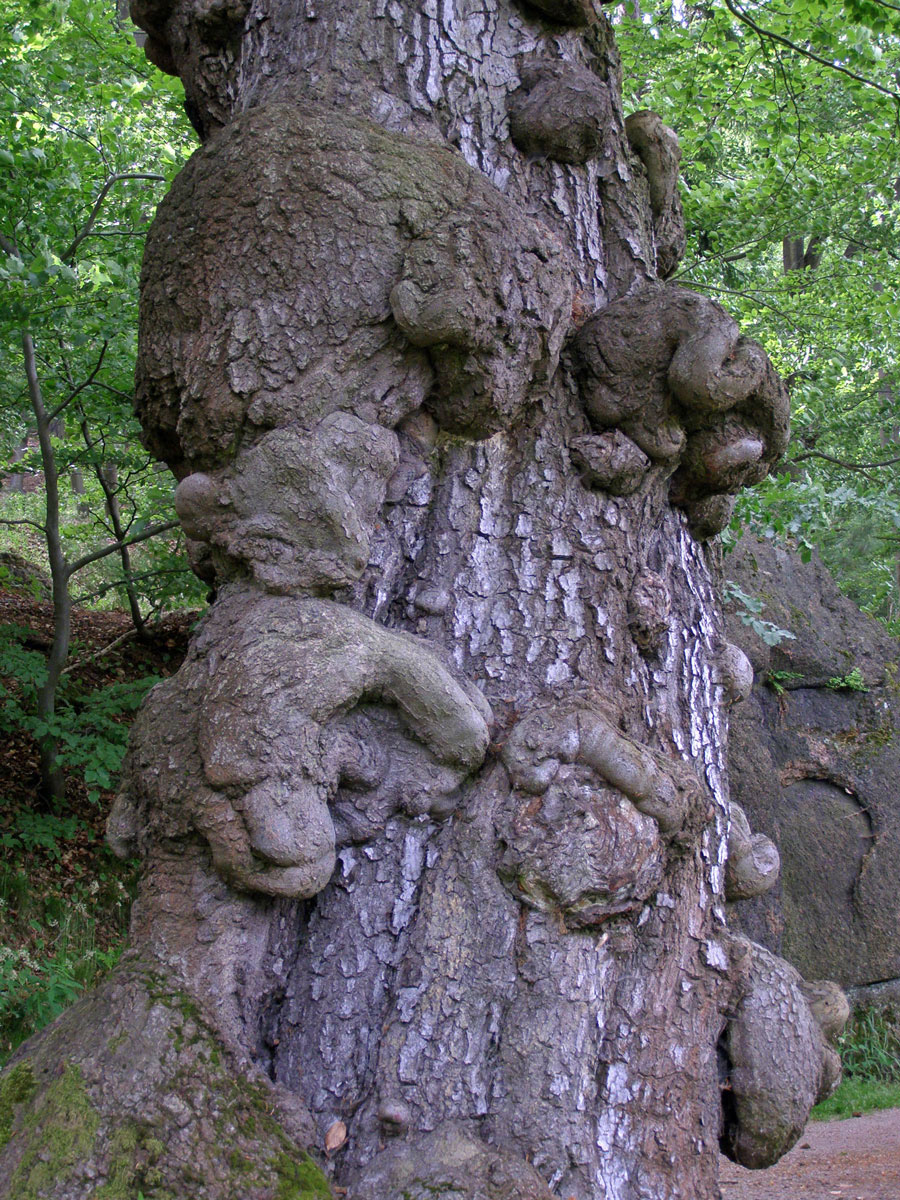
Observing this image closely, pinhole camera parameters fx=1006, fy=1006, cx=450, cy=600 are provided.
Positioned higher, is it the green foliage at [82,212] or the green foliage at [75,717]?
the green foliage at [82,212]

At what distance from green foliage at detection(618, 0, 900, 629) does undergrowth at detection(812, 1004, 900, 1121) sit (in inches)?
123

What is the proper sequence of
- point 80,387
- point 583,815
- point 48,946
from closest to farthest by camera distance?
point 583,815, point 48,946, point 80,387

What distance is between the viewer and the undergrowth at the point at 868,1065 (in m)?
5.60

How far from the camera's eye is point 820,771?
23.8ft

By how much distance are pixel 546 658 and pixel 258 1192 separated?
1.12 meters

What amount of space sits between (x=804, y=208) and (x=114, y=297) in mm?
A: 6045

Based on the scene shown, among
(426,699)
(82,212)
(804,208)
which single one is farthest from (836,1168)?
(804,208)

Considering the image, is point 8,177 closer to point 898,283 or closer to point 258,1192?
point 258,1192

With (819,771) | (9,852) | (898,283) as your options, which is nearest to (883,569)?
(898,283)

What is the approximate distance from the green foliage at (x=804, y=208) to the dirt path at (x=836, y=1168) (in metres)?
3.00

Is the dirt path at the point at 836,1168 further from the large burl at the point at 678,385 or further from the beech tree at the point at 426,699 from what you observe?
the large burl at the point at 678,385

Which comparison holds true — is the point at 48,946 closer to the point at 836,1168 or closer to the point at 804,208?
the point at 836,1168

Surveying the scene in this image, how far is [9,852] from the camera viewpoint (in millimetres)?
5715

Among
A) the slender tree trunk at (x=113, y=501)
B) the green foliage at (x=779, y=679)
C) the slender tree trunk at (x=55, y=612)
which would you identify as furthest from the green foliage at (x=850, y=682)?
the slender tree trunk at (x=55, y=612)
